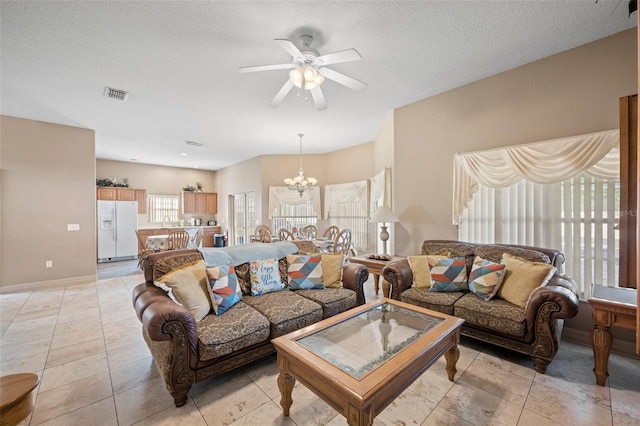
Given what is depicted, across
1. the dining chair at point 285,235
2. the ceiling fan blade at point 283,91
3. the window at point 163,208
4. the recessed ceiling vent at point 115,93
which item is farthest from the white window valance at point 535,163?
Result: the window at point 163,208

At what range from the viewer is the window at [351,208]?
5965 millimetres

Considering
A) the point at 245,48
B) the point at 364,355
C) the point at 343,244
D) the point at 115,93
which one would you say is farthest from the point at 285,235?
the point at 364,355

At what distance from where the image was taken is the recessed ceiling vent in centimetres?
337

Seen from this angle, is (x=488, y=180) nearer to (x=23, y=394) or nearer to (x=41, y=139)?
(x=23, y=394)

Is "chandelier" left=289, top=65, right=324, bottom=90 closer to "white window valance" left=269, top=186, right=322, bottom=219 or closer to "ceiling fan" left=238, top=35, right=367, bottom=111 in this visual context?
"ceiling fan" left=238, top=35, right=367, bottom=111

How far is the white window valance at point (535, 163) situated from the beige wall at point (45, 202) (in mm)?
6500

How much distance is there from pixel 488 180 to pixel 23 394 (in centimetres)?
407

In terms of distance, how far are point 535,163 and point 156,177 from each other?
9688 mm

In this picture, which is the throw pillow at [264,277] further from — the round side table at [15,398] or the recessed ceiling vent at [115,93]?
the recessed ceiling vent at [115,93]

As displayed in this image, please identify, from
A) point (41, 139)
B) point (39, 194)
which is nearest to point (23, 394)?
point (39, 194)

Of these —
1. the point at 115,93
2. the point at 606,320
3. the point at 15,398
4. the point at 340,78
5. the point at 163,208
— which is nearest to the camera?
the point at 15,398

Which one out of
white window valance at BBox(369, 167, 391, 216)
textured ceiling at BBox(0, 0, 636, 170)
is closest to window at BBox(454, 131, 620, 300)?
textured ceiling at BBox(0, 0, 636, 170)

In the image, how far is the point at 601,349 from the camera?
190cm

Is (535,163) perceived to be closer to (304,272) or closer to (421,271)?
(421,271)
